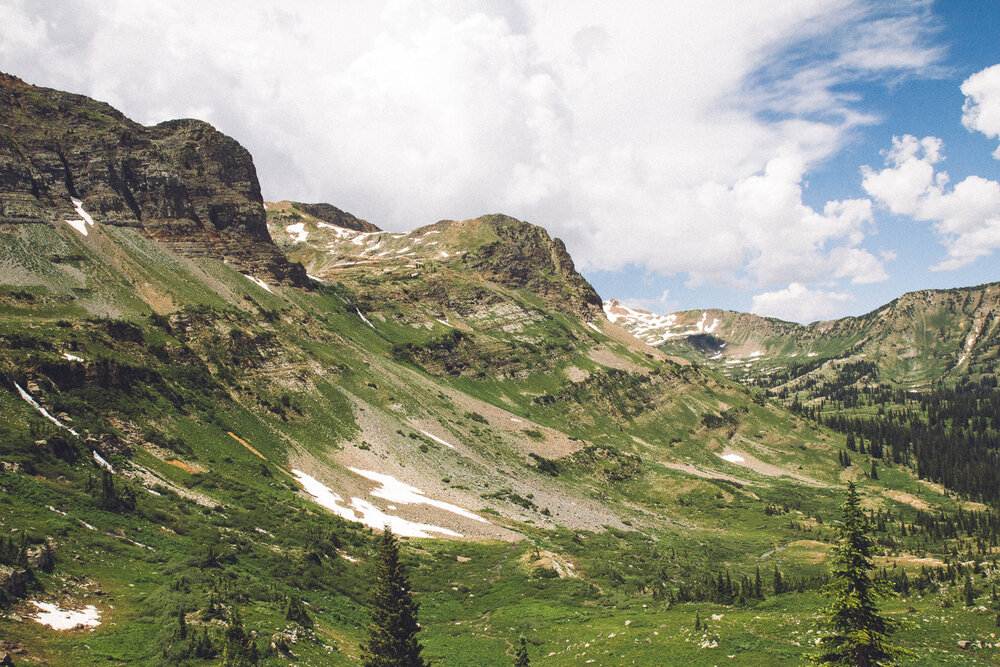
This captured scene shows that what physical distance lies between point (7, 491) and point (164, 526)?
8.79 metres

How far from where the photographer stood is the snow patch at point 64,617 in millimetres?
19625

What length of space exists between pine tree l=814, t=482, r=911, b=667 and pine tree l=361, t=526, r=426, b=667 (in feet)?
53.4

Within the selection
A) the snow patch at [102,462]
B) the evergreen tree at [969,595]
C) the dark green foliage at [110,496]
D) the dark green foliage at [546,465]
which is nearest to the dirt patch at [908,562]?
the evergreen tree at [969,595]

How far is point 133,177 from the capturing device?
11744 centimetres

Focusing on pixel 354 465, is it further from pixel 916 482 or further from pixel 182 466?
pixel 916 482

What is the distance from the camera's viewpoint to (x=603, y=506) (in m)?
103

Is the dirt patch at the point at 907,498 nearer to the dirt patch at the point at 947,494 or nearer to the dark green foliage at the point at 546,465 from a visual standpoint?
the dirt patch at the point at 947,494

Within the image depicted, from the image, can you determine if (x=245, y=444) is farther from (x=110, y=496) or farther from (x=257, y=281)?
(x=257, y=281)

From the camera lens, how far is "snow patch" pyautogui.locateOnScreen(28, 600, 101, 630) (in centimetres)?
1962

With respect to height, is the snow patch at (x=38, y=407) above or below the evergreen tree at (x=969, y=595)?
above

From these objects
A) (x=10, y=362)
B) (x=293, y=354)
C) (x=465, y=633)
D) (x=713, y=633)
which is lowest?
(x=465, y=633)

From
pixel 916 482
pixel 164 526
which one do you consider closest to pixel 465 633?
pixel 164 526

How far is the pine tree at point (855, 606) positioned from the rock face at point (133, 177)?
406 feet

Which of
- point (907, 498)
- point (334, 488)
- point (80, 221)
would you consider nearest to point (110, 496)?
point (334, 488)
